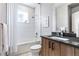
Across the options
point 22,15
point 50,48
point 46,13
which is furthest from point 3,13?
point 50,48

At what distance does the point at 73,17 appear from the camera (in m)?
1.50

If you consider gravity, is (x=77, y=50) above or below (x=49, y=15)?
below

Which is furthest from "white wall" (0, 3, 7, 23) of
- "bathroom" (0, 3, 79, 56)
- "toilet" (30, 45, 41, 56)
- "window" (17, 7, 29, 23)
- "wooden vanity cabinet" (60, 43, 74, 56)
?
"wooden vanity cabinet" (60, 43, 74, 56)

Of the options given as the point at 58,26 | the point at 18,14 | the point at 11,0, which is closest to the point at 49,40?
the point at 58,26

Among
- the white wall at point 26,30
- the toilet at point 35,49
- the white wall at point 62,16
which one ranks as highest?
the white wall at point 62,16

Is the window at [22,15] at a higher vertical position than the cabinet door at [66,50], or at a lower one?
higher

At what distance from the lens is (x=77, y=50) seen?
1334 millimetres

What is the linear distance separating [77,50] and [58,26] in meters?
0.42

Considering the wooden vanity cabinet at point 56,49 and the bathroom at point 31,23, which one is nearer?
the wooden vanity cabinet at point 56,49

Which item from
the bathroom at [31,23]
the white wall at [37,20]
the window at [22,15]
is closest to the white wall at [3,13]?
the bathroom at [31,23]

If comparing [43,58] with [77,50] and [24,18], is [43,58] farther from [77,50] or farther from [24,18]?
[24,18]

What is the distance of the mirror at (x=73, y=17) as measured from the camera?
1.48 m

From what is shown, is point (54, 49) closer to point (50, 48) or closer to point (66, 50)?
point (50, 48)

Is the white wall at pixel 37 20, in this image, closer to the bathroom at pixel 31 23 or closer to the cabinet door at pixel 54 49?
the bathroom at pixel 31 23
